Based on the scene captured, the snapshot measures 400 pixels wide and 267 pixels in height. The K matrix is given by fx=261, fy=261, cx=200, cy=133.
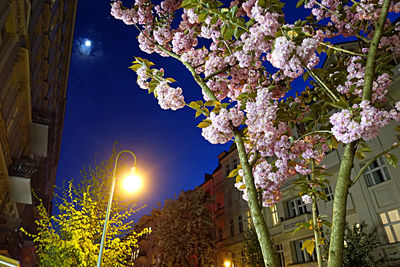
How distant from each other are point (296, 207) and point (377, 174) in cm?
648

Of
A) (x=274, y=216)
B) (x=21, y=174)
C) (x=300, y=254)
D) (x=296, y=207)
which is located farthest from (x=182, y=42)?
(x=274, y=216)

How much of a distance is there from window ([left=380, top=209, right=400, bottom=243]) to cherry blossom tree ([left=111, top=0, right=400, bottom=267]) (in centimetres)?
1350

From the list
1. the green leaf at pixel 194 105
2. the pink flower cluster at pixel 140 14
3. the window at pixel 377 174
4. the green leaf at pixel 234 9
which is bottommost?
the green leaf at pixel 194 105

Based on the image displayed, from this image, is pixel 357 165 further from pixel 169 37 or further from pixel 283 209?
pixel 169 37

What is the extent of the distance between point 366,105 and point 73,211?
13.5 m

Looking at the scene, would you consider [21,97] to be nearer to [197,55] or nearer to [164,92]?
[197,55]

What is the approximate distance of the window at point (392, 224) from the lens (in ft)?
47.2

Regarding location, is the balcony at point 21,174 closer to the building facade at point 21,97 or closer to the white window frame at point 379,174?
the building facade at point 21,97

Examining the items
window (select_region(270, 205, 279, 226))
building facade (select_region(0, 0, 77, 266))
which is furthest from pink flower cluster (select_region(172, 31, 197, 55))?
window (select_region(270, 205, 279, 226))

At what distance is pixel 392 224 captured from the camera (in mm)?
14609

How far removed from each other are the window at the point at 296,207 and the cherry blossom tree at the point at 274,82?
17.0 metres

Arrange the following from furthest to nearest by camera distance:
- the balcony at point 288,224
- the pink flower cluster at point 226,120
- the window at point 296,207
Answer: the window at point 296,207 → the balcony at point 288,224 → the pink flower cluster at point 226,120

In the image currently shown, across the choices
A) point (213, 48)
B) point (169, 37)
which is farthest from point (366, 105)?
point (169, 37)

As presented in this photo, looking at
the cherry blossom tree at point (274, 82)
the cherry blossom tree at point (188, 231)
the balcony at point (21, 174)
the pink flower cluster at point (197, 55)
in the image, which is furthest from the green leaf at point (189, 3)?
the cherry blossom tree at point (188, 231)
